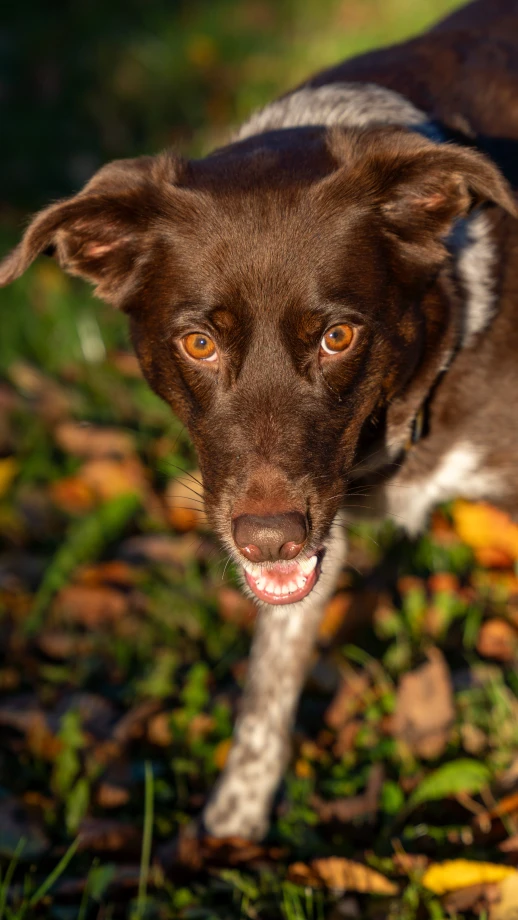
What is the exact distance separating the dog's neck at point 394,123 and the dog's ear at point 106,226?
0.51 meters

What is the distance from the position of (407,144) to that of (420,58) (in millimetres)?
727

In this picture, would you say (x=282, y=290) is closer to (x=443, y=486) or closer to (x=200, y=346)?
(x=200, y=346)

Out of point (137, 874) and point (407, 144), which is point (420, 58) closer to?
point (407, 144)

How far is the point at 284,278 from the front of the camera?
2.63 m

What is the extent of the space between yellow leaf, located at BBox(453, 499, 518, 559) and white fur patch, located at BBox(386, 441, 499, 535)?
0.44 meters

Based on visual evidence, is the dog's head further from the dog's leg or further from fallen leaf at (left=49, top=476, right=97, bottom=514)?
fallen leaf at (left=49, top=476, right=97, bottom=514)

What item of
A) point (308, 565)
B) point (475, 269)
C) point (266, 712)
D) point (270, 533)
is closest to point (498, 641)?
point (266, 712)

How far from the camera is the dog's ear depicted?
9.08 ft

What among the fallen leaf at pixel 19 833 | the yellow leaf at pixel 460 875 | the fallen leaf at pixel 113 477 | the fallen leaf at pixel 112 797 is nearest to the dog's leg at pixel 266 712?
the fallen leaf at pixel 112 797

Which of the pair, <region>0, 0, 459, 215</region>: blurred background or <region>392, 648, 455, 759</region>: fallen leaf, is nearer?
<region>392, 648, 455, 759</region>: fallen leaf

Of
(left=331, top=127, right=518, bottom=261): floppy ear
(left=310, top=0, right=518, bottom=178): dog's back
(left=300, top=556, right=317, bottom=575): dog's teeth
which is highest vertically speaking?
(left=310, top=0, right=518, bottom=178): dog's back

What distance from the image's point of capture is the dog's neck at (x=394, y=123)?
10.1 feet

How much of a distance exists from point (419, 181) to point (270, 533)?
966 millimetres

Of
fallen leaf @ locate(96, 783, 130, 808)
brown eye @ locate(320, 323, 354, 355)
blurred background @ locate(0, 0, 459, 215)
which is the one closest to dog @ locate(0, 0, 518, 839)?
brown eye @ locate(320, 323, 354, 355)
